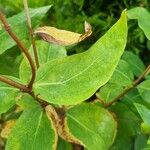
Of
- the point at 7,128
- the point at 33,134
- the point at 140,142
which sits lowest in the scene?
the point at 140,142

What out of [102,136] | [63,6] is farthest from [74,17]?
[102,136]

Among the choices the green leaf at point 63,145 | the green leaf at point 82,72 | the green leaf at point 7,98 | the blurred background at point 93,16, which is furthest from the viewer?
the blurred background at point 93,16

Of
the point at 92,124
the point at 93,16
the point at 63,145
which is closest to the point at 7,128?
the point at 63,145

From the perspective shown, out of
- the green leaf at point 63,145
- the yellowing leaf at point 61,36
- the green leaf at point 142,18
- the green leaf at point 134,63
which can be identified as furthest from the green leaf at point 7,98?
the green leaf at point 134,63

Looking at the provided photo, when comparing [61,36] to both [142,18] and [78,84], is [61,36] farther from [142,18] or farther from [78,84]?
[142,18]

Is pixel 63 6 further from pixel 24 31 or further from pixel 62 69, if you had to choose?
pixel 62 69

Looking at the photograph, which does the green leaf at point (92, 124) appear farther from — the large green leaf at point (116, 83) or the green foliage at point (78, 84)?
the large green leaf at point (116, 83)
